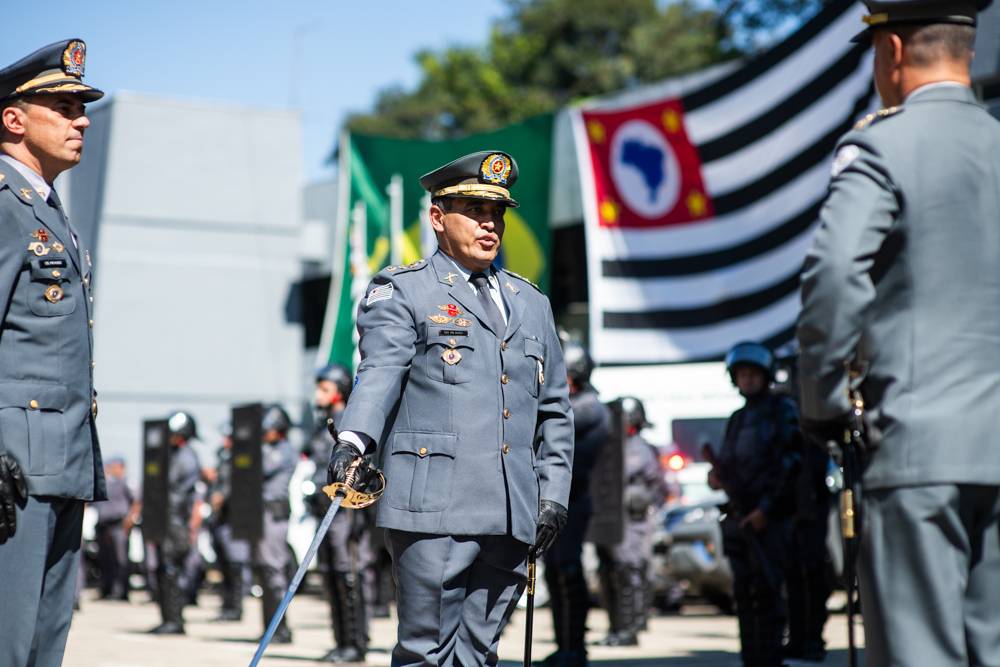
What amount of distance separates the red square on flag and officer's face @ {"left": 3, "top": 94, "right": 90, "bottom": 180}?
14314mm

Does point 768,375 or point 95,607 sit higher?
point 768,375

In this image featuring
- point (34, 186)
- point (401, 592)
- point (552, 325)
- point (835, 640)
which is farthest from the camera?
point (835, 640)

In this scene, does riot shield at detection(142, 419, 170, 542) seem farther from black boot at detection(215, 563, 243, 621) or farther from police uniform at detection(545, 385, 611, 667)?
police uniform at detection(545, 385, 611, 667)

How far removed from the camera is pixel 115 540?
22.0 meters

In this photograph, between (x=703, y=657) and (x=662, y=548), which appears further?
(x=662, y=548)

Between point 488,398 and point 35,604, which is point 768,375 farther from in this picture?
point 35,604

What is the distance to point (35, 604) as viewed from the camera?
483cm

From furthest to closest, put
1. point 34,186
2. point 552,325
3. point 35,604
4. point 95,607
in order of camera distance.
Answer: point 95,607 → point 552,325 → point 34,186 → point 35,604

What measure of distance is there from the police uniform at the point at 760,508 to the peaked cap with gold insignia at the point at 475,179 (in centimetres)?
408

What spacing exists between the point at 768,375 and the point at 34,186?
230 inches

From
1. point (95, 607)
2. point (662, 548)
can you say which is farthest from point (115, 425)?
point (662, 548)

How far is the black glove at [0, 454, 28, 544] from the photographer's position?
471 centimetres

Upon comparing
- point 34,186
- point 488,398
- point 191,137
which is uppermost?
point 191,137

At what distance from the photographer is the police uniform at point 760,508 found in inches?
362
